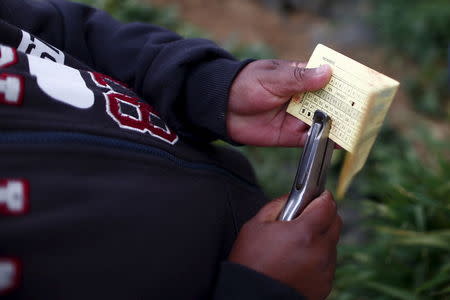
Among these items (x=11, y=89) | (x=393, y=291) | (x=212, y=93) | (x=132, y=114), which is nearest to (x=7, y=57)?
(x=11, y=89)

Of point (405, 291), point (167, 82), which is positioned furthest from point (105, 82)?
point (405, 291)

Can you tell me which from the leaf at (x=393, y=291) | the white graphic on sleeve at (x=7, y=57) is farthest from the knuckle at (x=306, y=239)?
the leaf at (x=393, y=291)

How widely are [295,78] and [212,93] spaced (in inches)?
5.8

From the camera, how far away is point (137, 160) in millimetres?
639

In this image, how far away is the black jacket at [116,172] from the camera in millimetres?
526

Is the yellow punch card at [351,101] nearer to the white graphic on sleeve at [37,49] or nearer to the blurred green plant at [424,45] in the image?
the white graphic on sleeve at [37,49]

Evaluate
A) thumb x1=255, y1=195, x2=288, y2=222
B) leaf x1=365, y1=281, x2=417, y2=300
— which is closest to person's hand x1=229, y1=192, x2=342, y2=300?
thumb x1=255, y1=195, x2=288, y2=222

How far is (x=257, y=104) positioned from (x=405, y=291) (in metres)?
0.86

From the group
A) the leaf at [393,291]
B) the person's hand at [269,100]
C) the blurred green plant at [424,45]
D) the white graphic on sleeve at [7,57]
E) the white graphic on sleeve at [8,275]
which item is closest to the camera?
the white graphic on sleeve at [8,275]

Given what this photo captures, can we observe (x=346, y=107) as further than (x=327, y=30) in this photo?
No

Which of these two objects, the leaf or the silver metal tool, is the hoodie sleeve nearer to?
the silver metal tool

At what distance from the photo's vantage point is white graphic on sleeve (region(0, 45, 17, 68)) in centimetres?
60

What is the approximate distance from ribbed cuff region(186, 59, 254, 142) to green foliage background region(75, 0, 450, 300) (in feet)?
2.58

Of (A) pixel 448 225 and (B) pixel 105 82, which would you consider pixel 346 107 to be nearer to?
(B) pixel 105 82
